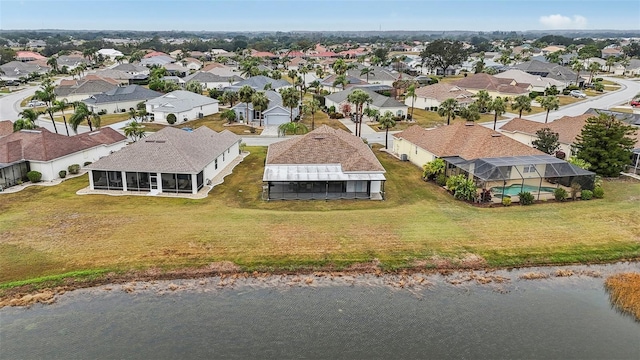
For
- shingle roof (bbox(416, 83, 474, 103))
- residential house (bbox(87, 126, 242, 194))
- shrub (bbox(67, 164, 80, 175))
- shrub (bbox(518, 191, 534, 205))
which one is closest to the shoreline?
shrub (bbox(518, 191, 534, 205))

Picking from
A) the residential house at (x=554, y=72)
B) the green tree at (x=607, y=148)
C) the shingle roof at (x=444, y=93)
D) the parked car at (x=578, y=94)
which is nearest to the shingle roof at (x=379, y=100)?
the shingle roof at (x=444, y=93)

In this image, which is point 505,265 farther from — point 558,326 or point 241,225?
point 241,225

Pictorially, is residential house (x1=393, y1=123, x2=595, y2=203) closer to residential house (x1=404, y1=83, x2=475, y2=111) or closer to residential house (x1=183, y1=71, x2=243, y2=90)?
residential house (x1=404, y1=83, x2=475, y2=111)

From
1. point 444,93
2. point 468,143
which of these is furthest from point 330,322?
point 444,93

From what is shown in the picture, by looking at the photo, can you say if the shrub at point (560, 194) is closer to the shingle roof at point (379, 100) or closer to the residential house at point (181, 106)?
the shingle roof at point (379, 100)

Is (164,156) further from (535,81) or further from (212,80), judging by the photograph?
(535,81)

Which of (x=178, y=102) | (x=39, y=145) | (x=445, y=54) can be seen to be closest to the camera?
(x=39, y=145)

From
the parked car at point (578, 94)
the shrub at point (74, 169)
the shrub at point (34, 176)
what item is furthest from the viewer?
the parked car at point (578, 94)
